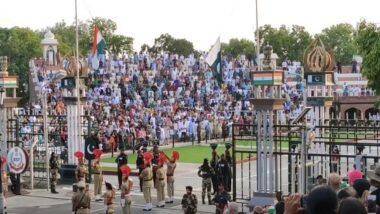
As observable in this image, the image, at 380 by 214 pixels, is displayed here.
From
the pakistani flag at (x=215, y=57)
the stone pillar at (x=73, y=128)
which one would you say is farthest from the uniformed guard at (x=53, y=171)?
Answer: the pakistani flag at (x=215, y=57)

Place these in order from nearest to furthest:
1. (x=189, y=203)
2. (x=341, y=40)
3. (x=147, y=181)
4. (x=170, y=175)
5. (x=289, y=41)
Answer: (x=189, y=203) → (x=147, y=181) → (x=170, y=175) → (x=289, y=41) → (x=341, y=40)

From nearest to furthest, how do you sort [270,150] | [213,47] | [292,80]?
[270,150], [213,47], [292,80]

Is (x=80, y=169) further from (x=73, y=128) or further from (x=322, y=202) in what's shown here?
(x=322, y=202)

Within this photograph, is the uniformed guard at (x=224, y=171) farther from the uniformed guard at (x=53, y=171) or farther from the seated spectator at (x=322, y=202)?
the seated spectator at (x=322, y=202)

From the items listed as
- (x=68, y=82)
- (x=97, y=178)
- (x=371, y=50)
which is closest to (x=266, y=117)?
(x=97, y=178)

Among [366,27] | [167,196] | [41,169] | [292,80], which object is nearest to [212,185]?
[167,196]

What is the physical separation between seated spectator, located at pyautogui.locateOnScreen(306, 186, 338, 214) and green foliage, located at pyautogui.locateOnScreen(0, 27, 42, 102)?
226 ft

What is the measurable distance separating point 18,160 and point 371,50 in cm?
1265

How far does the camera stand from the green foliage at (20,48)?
244ft

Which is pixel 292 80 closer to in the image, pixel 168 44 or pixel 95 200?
pixel 95 200

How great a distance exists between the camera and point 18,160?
66.3 ft

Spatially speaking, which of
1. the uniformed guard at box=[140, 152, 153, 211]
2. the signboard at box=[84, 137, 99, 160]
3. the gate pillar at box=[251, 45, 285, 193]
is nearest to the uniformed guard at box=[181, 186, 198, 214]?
the gate pillar at box=[251, 45, 285, 193]

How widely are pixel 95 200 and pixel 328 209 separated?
1632 cm

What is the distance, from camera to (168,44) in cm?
10669
